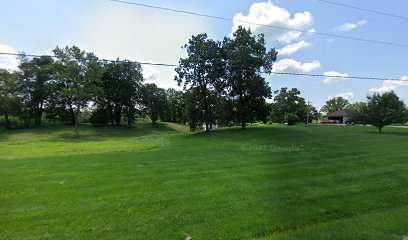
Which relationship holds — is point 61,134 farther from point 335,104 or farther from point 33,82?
point 335,104

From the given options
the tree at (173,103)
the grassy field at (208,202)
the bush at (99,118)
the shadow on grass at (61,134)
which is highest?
the tree at (173,103)

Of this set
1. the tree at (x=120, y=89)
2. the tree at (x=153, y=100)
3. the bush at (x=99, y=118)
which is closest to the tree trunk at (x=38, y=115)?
the bush at (x=99, y=118)

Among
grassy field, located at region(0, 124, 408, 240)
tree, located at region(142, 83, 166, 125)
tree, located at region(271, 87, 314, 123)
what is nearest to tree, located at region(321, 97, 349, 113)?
tree, located at region(271, 87, 314, 123)

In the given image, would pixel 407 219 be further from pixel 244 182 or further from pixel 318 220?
pixel 244 182

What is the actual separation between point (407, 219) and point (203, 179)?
5060 millimetres

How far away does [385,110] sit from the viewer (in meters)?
34.2

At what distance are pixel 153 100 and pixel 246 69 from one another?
32.7m

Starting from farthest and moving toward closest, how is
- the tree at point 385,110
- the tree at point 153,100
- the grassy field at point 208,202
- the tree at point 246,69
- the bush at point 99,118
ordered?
1. the tree at point 153,100
2. the bush at point 99,118
3. the tree at point 246,69
4. the tree at point 385,110
5. the grassy field at point 208,202

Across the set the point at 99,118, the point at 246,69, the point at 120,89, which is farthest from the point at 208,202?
the point at 99,118

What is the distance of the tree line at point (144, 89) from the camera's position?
3884cm

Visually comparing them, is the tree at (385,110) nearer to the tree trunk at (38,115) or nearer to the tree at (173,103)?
the tree at (173,103)

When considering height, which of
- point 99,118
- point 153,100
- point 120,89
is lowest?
point 99,118

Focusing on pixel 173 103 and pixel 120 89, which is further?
pixel 173 103

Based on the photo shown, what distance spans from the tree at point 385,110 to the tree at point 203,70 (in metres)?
17.4
